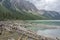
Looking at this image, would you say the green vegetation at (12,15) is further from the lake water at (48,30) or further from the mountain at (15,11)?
the lake water at (48,30)

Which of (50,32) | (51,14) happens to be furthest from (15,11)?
(50,32)

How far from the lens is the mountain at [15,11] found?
430 cm

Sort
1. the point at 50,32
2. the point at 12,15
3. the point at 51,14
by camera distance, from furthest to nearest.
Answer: the point at 51,14 → the point at 12,15 → the point at 50,32

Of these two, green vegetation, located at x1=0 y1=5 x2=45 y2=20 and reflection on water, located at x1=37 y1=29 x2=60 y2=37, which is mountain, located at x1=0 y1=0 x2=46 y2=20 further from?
reflection on water, located at x1=37 y1=29 x2=60 y2=37

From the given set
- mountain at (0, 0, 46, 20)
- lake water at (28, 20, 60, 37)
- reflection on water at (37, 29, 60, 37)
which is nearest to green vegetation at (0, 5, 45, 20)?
mountain at (0, 0, 46, 20)

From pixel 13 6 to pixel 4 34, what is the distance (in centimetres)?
106

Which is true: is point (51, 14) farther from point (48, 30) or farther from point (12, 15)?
point (12, 15)

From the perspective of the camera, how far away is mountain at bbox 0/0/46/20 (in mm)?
4305

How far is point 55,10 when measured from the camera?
4.47 metres

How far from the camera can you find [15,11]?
435cm

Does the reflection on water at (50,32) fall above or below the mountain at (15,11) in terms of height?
below

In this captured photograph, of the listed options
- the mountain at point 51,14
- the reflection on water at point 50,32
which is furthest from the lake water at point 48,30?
the mountain at point 51,14

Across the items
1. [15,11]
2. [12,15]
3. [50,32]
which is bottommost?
[50,32]

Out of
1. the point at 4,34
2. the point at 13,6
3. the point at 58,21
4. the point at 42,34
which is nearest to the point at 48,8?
the point at 58,21
